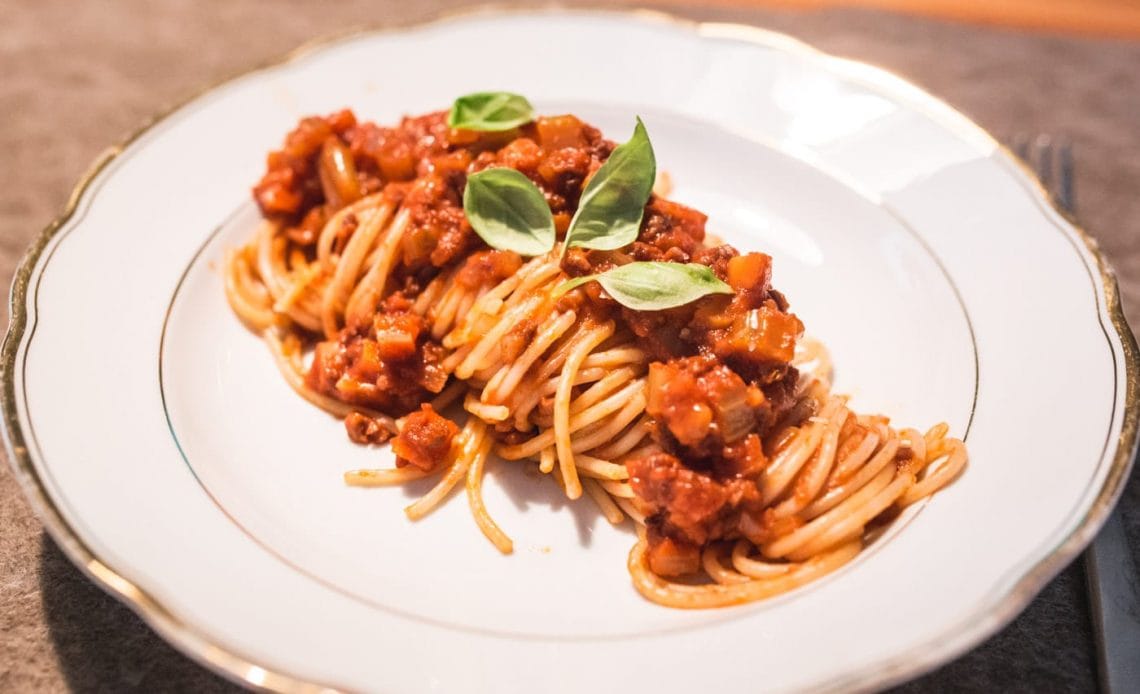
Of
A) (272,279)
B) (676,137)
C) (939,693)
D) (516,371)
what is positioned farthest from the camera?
(676,137)

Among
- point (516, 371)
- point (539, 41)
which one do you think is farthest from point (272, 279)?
point (539, 41)

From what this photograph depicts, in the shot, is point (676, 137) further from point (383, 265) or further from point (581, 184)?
point (383, 265)

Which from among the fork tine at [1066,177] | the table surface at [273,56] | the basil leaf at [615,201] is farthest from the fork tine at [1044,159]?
the basil leaf at [615,201]

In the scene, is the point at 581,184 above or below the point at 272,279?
above

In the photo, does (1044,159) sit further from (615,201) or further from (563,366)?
(563,366)

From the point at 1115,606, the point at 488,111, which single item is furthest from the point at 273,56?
the point at 1115,606

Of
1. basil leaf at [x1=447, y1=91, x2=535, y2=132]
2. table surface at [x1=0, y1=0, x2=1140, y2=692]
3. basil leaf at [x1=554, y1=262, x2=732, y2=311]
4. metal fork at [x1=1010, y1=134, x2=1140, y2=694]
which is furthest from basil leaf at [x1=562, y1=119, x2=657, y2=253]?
table surface at [x1=0, y1=0, x2=1140, y2=692]

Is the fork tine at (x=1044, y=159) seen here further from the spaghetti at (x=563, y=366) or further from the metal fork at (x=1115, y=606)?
the metal fork at (x=1115, y=606)
